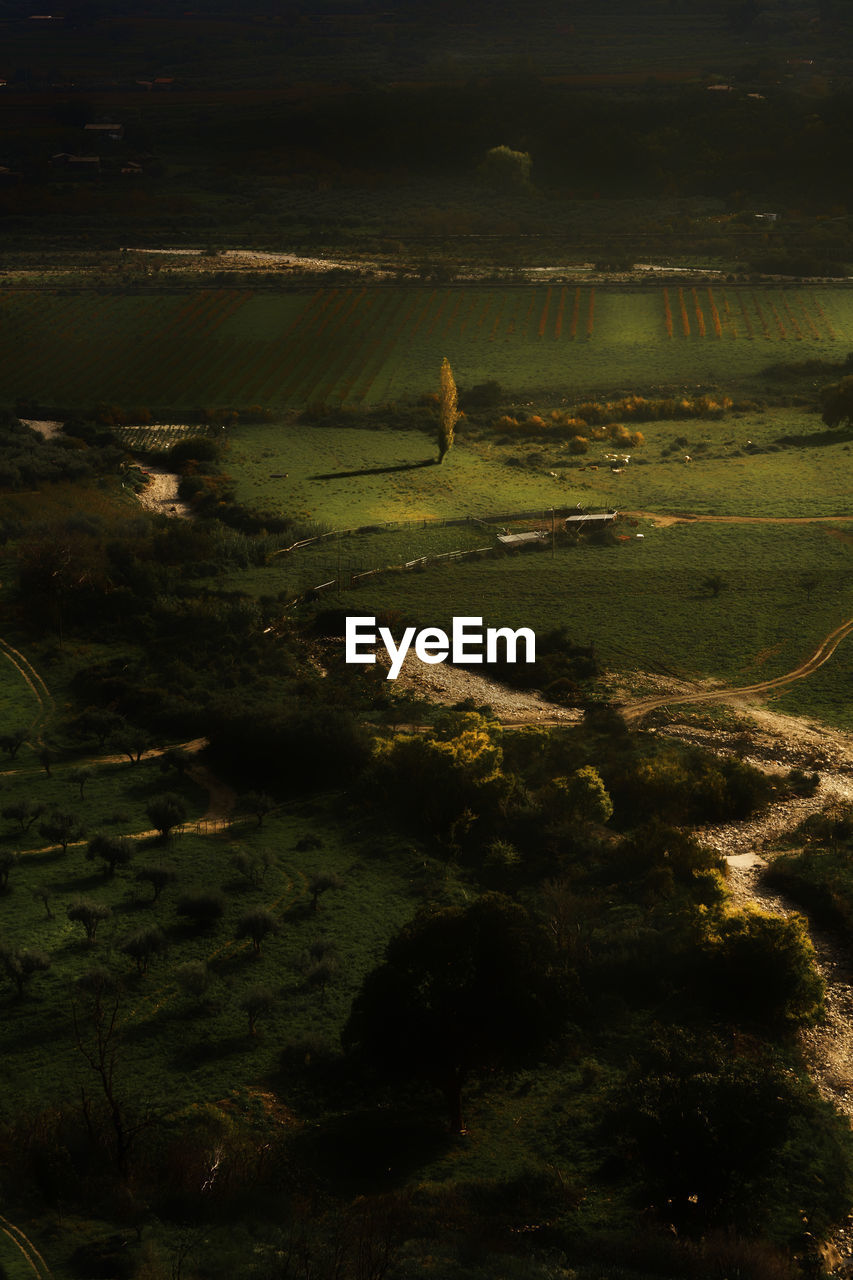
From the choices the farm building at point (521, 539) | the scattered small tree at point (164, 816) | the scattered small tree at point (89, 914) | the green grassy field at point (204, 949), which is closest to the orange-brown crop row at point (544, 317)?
the farm building at point (521, 539)

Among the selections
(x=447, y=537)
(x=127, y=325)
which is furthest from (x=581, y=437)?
(x=127, y=325)

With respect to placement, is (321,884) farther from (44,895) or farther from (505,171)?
(505,171)

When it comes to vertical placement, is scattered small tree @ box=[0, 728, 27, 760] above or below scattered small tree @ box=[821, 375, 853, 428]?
below

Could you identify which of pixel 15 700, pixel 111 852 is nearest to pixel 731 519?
pixel 15 700

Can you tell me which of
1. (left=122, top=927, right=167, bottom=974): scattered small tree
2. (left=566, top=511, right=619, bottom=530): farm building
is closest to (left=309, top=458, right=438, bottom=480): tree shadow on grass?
(left=566, top=511, right=619, bottom=530): farm building

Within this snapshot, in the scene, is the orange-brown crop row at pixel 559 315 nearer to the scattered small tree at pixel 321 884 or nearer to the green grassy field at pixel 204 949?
the green grassy field at pixel 204 949

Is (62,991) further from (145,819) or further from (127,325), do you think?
(127,325)

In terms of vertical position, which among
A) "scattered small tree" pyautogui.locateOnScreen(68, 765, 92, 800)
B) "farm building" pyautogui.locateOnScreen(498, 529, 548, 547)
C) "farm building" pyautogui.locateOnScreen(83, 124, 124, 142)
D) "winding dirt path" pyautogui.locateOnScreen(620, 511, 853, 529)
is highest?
"farm building" pyautogui.locateOnScreen(83, 124, 124, 142)

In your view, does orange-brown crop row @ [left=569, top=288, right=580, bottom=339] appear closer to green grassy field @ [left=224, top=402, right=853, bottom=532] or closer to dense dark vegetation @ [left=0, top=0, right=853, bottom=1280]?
green grassy field @ [left=224, top=402, right=853, bottom=532]
